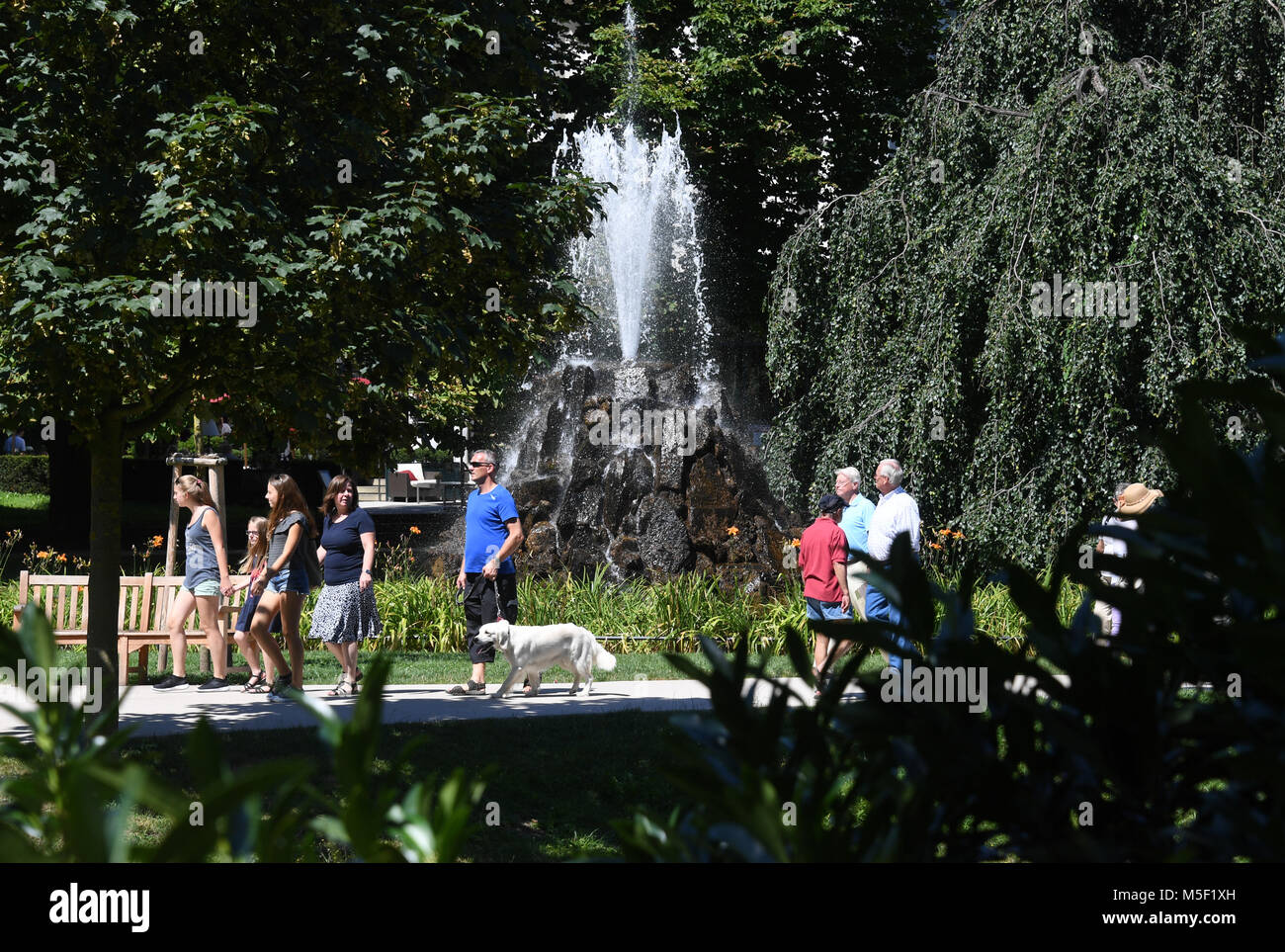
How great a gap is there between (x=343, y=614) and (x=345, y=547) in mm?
545

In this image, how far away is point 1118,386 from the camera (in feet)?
42.5

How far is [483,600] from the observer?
10.3 metres

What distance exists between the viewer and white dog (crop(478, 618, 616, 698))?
978 cm

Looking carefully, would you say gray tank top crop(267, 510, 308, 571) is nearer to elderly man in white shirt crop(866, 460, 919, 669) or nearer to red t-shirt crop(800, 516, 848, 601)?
red t-shirt crop(800, 516, 848, 601)

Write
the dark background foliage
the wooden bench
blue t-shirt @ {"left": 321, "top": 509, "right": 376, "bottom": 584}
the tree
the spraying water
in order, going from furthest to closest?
the spraying water → the wooden bench → blue t-shirt @ {"left": 321, "top": 509, "right": 376, "bottom": 584} → the tree → the dark background foliage

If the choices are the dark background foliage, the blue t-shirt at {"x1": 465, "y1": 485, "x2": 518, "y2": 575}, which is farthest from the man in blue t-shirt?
the dark background foliage

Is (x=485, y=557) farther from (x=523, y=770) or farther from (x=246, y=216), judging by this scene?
(x=246, y=216)

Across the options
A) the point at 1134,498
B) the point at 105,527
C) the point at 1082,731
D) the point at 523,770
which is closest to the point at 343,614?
the point at 105,527

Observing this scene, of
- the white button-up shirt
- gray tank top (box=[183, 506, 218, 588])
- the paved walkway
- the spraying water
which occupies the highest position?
the spraying water

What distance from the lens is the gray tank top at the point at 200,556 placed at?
10.2m

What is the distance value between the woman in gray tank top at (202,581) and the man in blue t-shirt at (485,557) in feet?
6.63

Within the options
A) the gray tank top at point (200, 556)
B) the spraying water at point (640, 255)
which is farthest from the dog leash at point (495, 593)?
the spraying water at point (640, 255)

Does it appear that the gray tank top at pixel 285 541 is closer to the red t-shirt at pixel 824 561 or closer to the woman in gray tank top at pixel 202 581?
the woman in gray tank top at pixel 202 581

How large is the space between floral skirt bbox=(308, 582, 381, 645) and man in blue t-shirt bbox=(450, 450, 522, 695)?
821 millimetres
